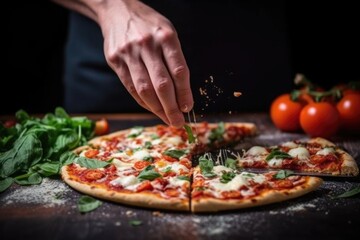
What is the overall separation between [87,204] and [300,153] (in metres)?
1.42

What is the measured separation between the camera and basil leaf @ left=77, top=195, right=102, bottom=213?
248 cm

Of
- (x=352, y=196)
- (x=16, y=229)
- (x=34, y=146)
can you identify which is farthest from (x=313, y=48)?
(x=16, y=229)

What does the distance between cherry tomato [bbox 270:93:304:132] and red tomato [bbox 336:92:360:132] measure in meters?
0.33

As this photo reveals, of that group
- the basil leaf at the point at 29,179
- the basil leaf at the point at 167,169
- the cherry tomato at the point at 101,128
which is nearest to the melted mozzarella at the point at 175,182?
the basil leaf at the point at 167,169

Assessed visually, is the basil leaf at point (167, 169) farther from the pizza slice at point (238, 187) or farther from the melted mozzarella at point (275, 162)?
the melted mozzarella at point (275, 162)

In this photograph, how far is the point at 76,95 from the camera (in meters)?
4.88

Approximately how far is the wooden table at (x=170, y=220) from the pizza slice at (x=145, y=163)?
0.07m

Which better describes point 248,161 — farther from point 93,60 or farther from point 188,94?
point 93,60

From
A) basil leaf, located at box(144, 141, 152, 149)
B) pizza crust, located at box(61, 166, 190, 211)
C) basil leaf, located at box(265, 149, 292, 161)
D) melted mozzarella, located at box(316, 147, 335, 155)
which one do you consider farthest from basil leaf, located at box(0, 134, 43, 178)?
melted mozzarella, located at box(316, 147, 335, 155)

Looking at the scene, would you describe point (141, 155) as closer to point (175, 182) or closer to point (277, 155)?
point (175, 182)

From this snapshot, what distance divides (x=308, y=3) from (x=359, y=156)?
1918 millimetres

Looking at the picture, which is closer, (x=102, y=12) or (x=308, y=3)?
(x=102, y=12)

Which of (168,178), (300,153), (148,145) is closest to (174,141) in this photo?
(148,145)

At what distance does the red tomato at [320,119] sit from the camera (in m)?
3.81
